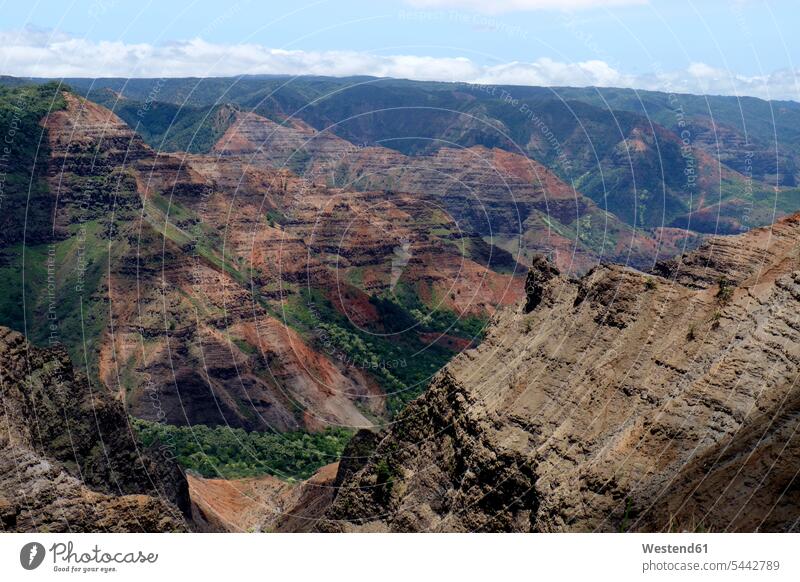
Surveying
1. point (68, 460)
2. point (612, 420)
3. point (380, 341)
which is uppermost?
point (612, 420)

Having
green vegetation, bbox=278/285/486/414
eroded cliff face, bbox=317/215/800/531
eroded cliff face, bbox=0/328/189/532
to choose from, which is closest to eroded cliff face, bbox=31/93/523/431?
green vegetation, bbox=278/285/486/414

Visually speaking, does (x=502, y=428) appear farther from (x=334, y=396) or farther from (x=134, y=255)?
(x=134, y=255)

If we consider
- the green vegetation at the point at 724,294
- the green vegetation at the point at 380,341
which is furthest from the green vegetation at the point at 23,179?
the green vegetation at the point at 724,294

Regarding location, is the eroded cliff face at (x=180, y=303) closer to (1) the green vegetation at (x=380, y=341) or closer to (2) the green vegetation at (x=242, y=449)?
(1) the green vegetation at (x=380, y=341)
